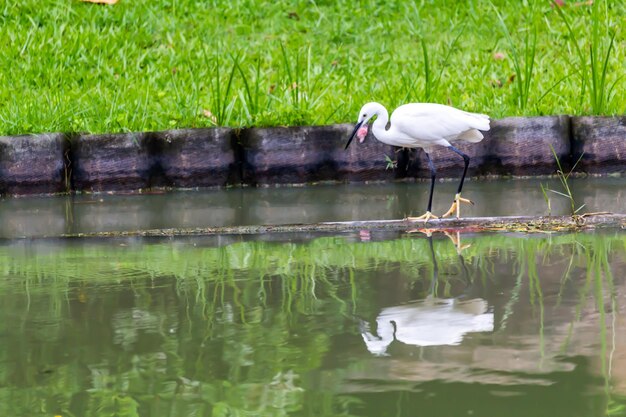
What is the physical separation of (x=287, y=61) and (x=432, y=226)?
2.61 metres

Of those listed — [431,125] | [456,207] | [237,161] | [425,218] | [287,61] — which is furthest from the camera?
[287,61]

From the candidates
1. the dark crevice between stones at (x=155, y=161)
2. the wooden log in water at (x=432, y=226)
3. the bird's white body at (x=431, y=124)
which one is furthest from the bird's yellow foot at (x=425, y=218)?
the dark crevice between stones at (x=155, y=161)

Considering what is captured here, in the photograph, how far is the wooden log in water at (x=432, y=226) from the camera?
16.1 ft

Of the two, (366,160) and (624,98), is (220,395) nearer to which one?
(366,160)

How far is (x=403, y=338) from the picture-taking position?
3018mm

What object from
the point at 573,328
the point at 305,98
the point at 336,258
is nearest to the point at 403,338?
the point at 573,328

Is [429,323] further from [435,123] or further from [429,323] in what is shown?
[435,123]

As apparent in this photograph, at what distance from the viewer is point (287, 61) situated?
739 centimetres

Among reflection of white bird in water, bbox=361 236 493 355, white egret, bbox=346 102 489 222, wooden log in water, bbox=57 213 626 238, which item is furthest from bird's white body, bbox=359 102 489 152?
reflection of white bird in water, bbox=361 236 493 355

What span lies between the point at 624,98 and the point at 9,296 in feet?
15.5

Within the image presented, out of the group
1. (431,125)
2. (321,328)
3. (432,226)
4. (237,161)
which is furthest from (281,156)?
(321,328)

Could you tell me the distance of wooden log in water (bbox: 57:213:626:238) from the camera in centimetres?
490

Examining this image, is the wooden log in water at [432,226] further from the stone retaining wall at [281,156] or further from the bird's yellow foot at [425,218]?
the stone retaining wall at [281,156]

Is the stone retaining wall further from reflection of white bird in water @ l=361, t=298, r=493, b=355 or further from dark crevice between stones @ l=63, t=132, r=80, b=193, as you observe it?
reflection of white bird in water @ l=361, t=298, r=493, b=355
